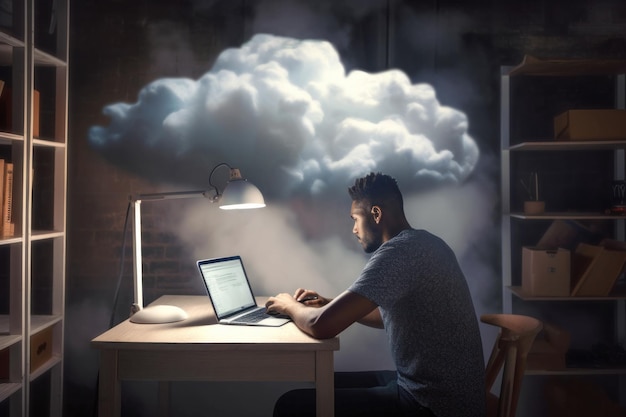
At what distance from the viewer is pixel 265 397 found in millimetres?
3303

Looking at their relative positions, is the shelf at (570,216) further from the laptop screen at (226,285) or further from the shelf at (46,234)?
the shelf at (46,234)

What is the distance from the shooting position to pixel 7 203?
2.62 metres

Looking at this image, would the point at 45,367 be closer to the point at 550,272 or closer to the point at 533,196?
the point at 550,272

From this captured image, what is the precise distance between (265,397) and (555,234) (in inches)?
73.7

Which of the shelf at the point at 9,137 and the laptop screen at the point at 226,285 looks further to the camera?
the laptop screen at the point at 226,285

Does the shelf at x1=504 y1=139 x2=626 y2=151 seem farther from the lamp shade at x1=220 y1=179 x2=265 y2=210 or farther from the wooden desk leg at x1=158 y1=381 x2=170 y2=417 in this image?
the wooden desk leg at x1=158 y1=381 x2=170 y2=417

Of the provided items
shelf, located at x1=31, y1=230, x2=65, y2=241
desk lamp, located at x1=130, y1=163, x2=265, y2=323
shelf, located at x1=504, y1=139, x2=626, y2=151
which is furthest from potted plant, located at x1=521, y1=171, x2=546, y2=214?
shelf, located at x1=31, y1=230, x2=65, y2=241

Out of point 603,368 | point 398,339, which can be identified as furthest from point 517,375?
point 603,368

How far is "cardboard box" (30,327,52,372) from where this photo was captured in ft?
9.16

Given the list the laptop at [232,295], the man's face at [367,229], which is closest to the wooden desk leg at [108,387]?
the laptop at [232,295]

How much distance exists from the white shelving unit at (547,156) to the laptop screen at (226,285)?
142 centimetres

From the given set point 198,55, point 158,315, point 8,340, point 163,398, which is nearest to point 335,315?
point 158,315

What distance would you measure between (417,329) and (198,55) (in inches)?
79.1

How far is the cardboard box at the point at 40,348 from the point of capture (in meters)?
2.79
